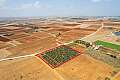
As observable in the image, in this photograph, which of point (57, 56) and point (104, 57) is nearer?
point (104, 57)

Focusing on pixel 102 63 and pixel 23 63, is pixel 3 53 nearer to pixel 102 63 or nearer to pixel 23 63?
pixel 23 63

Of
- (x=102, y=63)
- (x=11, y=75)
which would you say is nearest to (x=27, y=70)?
(x=11, y=75)

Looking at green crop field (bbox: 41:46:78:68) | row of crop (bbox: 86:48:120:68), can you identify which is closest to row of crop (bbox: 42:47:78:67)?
green crop field (bbox: 41:46:78:68)

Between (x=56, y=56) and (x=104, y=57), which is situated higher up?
(x=56, y=56)

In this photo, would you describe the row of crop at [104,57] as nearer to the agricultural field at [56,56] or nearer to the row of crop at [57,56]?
the agricultural field at [56,56]

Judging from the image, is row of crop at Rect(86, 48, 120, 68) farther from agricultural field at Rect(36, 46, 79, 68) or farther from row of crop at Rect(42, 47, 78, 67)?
row of crop at Rect(42, 47, 78, 67)

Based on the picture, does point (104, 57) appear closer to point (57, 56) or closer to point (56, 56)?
point (57, 56)

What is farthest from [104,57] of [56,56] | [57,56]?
[56,56]


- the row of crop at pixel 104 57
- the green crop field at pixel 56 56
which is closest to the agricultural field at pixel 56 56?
the green crop field at pixel 56 56

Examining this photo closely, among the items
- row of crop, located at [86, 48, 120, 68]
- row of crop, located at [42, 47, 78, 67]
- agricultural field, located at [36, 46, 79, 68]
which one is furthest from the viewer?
row of crop, located at [42, 47, 78, 67]
